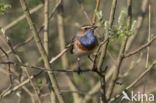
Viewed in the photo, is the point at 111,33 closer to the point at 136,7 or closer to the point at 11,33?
the point at 11,33

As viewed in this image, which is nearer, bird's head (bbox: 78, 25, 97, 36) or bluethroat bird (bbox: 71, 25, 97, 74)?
bird's head (bbox: 78, 25, 97, 36)

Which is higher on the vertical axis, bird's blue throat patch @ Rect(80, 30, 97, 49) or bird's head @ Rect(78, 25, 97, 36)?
bird's head @ Rect(78, 25, 97, 36)

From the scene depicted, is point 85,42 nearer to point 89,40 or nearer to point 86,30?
point 89,40

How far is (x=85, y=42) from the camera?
5.23 meters

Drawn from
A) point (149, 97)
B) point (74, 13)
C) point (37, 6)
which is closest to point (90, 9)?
point (74, 13)

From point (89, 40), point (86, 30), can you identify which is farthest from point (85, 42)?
point (86, 30)

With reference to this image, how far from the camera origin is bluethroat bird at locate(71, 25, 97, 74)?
5.09 m

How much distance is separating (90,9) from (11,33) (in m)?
2.08

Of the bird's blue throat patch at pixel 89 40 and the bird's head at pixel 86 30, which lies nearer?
the bird's head at pixel 86 30

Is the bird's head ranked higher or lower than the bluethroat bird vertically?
higher

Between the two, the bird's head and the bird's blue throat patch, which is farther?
the bird's blue throat patch

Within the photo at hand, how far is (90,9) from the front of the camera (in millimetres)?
7570

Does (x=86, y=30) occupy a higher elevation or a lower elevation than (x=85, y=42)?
higher

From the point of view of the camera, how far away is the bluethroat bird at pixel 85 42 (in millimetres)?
5090
